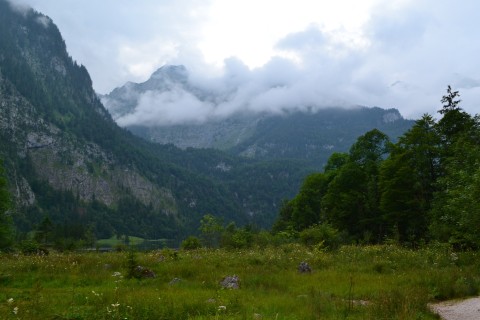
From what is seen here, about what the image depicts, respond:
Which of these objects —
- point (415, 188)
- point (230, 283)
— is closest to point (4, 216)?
point (230, 283)

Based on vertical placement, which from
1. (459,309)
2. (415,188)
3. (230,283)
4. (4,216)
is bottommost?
(459,309)

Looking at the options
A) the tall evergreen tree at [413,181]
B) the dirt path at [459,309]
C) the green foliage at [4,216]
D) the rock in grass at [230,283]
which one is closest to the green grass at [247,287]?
the rock in grass at [230,283]

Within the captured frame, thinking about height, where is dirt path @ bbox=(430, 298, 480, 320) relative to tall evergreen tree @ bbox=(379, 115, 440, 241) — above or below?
below

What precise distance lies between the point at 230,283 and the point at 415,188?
3250 cm

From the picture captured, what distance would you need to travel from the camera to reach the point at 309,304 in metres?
12.7

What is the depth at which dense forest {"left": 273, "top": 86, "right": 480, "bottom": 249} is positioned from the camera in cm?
2901

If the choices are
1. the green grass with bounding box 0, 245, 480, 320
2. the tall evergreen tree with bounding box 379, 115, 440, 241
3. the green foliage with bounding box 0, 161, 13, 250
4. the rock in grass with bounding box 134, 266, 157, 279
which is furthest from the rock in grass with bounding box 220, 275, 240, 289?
the green foliage with bounding box 0, 161, 13, 250

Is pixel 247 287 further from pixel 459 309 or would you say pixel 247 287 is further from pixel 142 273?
pixel 459 309

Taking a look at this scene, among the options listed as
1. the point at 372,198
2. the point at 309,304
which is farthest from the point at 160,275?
the point at 372,198

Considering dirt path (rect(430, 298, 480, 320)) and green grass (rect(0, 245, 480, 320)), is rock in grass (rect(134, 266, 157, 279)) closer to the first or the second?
green grass (rect(0, 245, 480, 320))

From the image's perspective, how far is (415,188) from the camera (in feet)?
142

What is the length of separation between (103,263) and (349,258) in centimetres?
1481

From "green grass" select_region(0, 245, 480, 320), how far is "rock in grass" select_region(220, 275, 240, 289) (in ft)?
1.14

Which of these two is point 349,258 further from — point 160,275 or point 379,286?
point 160,275
